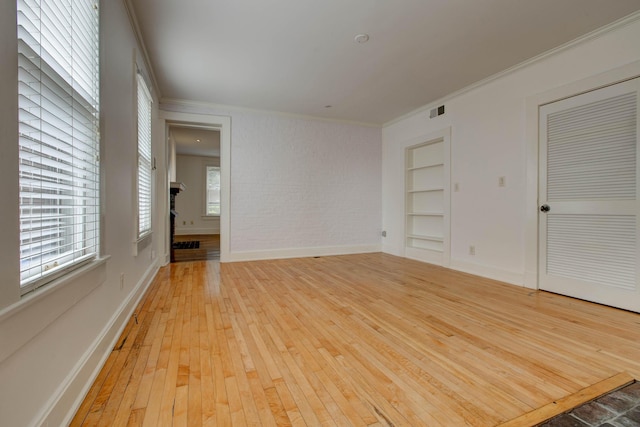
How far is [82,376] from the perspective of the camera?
1.37 m

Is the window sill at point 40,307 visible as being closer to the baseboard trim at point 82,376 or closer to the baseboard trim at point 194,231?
the baseboard trim at point 82,376

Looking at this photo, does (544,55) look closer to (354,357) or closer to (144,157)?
(354,357)

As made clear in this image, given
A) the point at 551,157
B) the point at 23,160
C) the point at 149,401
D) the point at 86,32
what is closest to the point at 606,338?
the point at 551,157

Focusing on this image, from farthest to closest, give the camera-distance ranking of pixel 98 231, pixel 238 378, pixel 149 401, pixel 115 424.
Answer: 1. pixel 98 231
2. pixel 238 378
3. pixel 149 401
4. pixel 115 424

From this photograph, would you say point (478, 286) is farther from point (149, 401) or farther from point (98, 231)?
point (98, 231)

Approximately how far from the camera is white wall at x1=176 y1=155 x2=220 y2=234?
9.01 m

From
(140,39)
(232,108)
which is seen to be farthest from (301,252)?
(140,39)

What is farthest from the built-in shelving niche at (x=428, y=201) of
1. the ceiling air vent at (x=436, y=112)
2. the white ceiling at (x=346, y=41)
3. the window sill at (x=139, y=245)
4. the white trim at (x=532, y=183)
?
the window sill at (x=139, y=245)

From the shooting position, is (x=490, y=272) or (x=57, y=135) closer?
(x=57, y=135)

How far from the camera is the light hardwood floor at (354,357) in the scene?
1282 mm

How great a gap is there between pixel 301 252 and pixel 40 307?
4164mm

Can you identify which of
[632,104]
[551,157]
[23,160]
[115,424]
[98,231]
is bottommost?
[115,424]

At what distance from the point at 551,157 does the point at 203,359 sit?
3.64 m

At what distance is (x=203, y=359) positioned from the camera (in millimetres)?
1697
